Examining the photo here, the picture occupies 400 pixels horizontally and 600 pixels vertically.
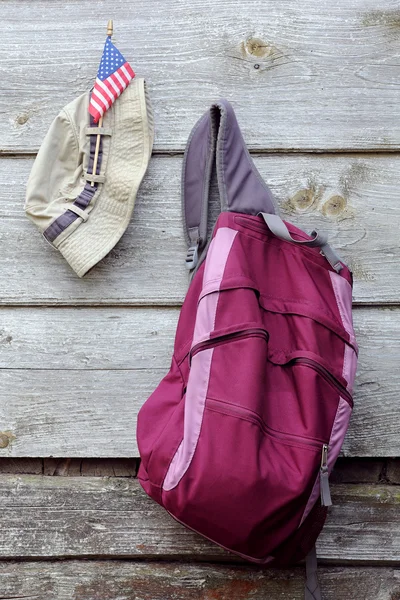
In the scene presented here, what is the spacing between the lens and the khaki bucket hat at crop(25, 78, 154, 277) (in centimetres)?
85

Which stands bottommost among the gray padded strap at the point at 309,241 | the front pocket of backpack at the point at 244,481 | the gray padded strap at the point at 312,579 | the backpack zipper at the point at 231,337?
the gray padded strap at the point at 312,579

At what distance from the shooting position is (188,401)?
0.74 m

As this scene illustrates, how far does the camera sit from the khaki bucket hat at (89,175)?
85cm

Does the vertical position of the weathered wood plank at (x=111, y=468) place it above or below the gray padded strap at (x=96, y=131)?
below

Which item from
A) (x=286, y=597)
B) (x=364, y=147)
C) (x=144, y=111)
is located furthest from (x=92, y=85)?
(x=286, y=597)

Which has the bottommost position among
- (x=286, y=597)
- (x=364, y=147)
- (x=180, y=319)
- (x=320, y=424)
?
(x=286, y=597)

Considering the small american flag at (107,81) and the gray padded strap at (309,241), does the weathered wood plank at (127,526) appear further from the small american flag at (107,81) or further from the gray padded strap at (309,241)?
the small american flag at (107,81)

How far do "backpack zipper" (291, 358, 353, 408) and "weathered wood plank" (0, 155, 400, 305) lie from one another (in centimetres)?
17

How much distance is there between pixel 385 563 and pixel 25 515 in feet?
1.69

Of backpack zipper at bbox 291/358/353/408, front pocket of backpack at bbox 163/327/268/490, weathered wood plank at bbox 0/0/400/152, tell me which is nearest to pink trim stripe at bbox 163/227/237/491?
front pocket of backpack at bbox 163/327/268/490

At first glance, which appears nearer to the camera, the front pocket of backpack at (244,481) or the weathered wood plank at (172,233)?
the front pocket of backpack at (244,481)

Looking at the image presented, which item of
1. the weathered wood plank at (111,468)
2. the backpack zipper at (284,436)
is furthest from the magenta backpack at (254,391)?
the weathered wood plank at (111,468)

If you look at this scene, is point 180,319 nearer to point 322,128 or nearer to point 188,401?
point 188,401

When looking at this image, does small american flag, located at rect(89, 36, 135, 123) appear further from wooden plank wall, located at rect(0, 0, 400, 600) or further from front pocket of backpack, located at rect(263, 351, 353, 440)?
front pocket of backpack, located at rect(263, 351, 353, 440)
